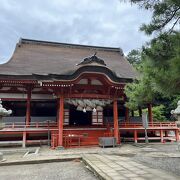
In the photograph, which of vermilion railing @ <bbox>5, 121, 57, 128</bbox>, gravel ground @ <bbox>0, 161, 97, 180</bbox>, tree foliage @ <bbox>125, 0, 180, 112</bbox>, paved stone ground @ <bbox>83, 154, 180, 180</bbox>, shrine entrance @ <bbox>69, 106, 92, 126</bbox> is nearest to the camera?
tree foliage @ <bbox>125, 0, 180, 112</bbox>

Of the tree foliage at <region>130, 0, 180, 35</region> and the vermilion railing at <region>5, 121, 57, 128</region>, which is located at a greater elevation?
the tree foliage at <region>130, 0, 180, 35</region>

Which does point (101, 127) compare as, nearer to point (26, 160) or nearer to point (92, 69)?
point (92, 69)

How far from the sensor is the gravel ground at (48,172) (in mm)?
5992

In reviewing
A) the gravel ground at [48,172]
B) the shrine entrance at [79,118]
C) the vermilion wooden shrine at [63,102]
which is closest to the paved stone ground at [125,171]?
the gravel ground at [48,172]

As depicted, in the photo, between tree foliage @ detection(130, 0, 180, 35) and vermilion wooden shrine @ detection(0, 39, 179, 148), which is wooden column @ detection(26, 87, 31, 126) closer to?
vermilion wooden shrine @ detection(0, 39, 179, 148)

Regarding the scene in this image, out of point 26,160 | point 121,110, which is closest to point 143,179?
point 26,160

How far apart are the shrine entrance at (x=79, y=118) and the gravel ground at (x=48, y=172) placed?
7.93 metres

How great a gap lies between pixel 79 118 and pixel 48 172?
941 cm

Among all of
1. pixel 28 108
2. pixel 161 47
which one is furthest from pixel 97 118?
pixel 161 47

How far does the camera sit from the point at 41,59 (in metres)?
17.6

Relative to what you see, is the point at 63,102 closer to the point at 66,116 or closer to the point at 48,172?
the point at 66,116

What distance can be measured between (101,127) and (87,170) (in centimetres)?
803

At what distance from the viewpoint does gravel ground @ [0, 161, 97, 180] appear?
5.99 metres

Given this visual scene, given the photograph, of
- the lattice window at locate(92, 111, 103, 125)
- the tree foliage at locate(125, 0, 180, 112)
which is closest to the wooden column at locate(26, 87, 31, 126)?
the lattice window at locate(92, 111, 103, 125)
